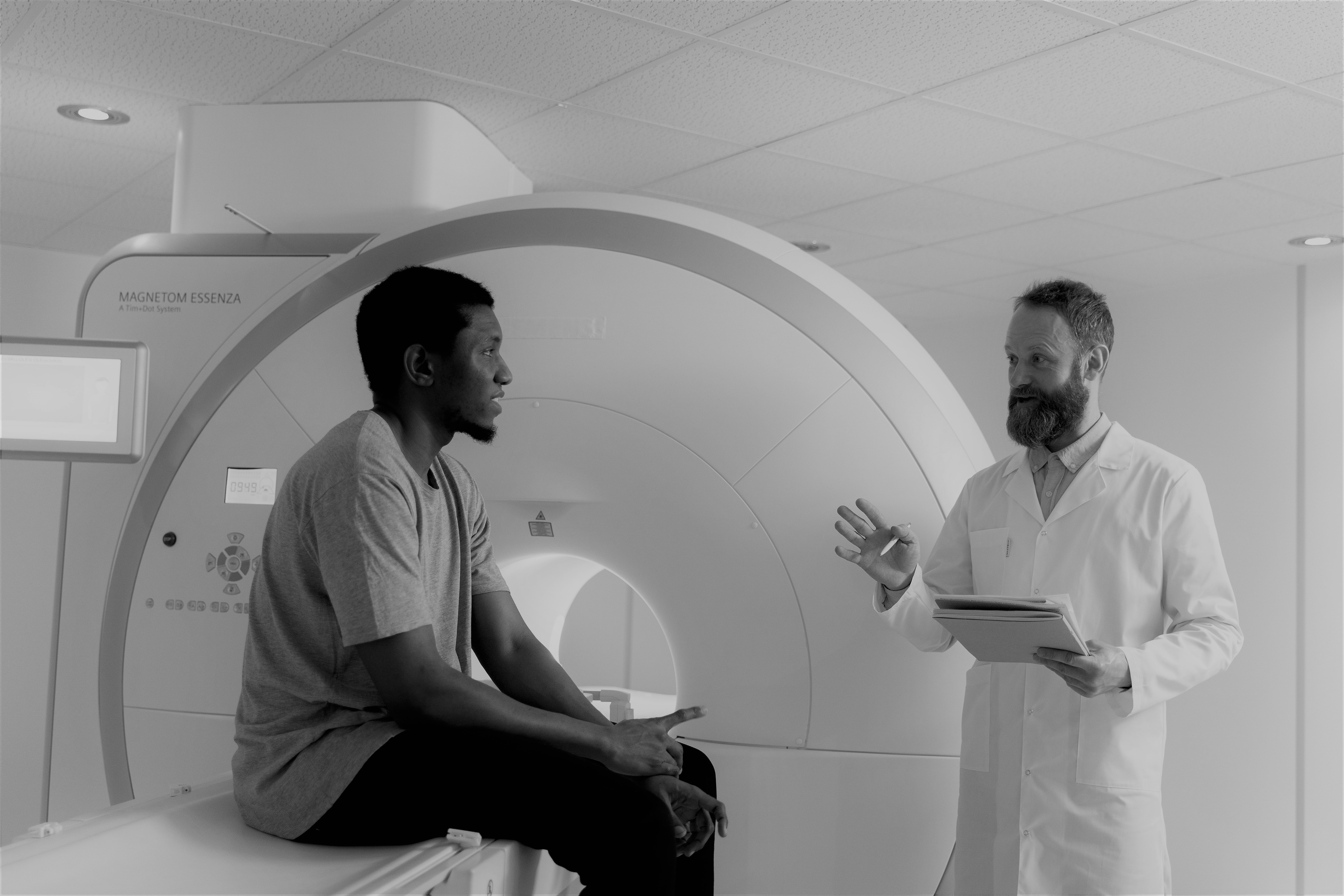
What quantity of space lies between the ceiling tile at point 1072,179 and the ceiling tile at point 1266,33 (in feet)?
1.83

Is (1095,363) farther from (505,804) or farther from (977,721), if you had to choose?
(505,804)

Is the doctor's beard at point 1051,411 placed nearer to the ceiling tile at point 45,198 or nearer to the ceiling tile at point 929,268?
the ceiling tile at point 929,268

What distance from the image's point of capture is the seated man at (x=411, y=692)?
1.35 meters

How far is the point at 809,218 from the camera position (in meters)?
3.58

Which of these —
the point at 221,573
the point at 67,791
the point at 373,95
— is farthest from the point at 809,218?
the point at 67,791

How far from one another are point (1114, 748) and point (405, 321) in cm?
127

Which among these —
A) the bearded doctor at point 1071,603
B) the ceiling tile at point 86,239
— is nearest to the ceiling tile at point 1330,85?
the bearded doctor at point 1071,603

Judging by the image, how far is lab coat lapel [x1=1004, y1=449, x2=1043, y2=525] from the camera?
194 centimetres

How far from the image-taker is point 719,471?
6.96 ft

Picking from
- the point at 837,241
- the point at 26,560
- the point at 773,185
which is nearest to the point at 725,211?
the point at 773,185

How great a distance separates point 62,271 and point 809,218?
2.82 metres

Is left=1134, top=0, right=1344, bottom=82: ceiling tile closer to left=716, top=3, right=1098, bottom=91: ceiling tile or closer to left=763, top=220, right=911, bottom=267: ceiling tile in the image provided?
left=716, top=3, right=1098, bottom=91: ceiling tile

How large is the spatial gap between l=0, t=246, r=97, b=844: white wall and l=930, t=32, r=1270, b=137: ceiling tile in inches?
125

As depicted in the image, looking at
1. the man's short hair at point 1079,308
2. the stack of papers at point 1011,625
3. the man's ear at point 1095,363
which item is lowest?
the stack of papers at point 1011,625
